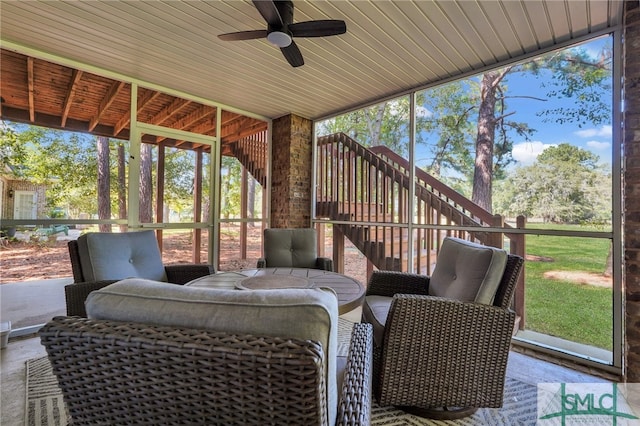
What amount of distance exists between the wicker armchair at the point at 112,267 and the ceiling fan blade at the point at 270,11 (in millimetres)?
2019

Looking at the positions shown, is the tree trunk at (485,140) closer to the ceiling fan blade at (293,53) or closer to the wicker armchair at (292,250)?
the wicker armchair at (292,250)

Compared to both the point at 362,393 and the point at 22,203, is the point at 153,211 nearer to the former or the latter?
the point at 22,203

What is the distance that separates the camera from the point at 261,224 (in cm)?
488

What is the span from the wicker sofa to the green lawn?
291 cm

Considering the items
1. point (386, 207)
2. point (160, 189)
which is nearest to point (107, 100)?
point (160, 189)

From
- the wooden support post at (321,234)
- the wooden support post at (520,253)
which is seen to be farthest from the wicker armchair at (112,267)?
the wooden support post at (520,253)

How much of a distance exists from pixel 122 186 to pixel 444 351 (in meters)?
3.73

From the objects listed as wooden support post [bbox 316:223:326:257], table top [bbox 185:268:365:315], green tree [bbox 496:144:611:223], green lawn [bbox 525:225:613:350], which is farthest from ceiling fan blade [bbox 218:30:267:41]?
wooden support post [bbox 316:223:326:257]

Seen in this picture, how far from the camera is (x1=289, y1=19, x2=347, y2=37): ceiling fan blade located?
2.03 meters

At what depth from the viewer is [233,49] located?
Answer: 2.78 meters

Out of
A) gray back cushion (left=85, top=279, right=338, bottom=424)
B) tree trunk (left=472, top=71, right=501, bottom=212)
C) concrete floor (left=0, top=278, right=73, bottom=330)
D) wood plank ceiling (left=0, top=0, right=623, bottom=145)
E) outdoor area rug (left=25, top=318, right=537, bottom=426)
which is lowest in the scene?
outdoor area rug (left=25, top=318, right=537, bottom=426)

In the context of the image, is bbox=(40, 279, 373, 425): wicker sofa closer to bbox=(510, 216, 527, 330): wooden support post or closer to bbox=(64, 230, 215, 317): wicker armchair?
bbox=(64, 230, 215, 317): wicker armchair

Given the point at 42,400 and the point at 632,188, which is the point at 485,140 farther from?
the point at 42,400

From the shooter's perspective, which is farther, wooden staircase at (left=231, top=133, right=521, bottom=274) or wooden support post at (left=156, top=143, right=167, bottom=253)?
wooden support post at (left=156, top=143, right=167, bottom=253)
